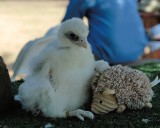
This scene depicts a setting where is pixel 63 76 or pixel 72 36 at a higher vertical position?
pixel 72 36

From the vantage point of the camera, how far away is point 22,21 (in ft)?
28.5

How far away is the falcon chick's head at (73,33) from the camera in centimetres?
155

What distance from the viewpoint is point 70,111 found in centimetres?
159

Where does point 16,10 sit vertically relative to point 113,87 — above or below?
below

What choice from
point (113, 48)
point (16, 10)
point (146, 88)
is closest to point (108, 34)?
point (113, 48)

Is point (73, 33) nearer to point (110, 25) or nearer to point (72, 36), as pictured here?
point (72, 36)

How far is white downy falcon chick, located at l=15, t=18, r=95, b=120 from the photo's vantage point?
1.56 metres

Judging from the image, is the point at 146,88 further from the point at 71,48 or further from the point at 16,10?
the point at 16,10

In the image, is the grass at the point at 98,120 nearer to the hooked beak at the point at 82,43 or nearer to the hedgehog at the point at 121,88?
the hedgehog at the point at 121,88

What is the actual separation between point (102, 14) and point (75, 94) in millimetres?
1742

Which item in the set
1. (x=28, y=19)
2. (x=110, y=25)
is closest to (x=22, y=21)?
(x=28, y=19)

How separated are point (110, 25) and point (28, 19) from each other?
231 inches

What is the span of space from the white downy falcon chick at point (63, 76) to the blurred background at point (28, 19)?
2328 mm

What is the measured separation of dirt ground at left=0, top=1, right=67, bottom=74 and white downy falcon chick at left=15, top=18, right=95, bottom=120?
3.73 meters
